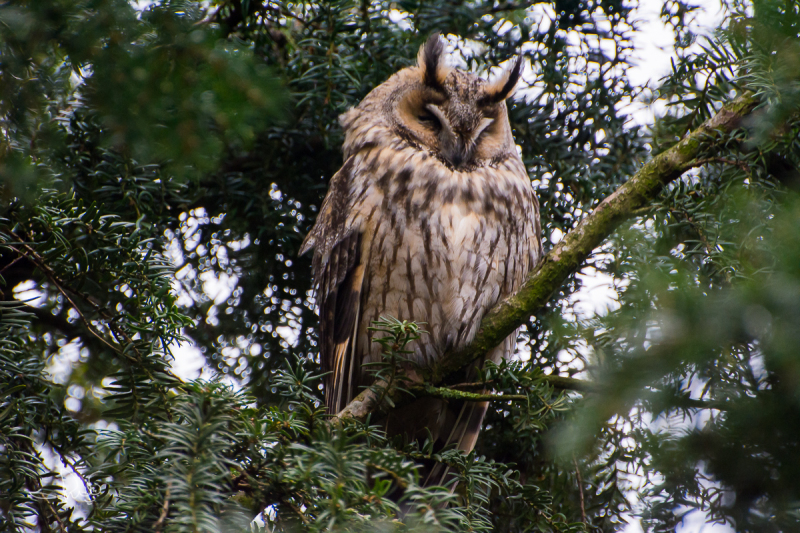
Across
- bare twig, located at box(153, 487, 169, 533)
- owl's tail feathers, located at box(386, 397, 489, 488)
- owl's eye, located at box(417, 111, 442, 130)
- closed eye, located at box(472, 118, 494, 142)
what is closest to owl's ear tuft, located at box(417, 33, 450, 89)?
owl's eye, located at box(417, 111, 442, 130)

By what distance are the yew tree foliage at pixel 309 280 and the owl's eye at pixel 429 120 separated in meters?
0.26

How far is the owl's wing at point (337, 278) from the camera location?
6.05 feet

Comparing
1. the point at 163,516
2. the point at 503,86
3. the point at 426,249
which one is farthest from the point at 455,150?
the point at 163,516

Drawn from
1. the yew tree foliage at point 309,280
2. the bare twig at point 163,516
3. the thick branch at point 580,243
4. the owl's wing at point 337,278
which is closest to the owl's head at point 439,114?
the yew tree foliage at point 309,280

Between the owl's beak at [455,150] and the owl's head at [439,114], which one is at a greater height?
the owl's head at [439,114]

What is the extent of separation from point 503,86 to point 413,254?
0.72 metres

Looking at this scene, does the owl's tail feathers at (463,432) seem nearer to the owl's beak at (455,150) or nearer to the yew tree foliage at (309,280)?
the yew tree foliage at (309,280)

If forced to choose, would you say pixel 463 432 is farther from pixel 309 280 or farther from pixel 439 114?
pixel 439 114

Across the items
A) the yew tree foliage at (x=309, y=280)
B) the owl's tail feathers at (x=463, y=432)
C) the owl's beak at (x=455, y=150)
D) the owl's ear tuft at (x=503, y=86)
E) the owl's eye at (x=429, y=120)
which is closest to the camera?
the yew tree foliage at (x=309, y=280)

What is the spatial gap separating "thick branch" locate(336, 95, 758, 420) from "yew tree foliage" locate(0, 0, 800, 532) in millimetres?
47

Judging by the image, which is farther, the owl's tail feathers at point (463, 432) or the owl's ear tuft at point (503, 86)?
the owl's ear tuft at point (503, 86)

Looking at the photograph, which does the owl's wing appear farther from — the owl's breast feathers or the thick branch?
the thick branch

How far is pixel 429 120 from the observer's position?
84.8 inches

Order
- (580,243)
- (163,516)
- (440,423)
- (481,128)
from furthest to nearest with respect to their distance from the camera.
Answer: (481,128) → (440,423) → (580,243) → (163,516)
